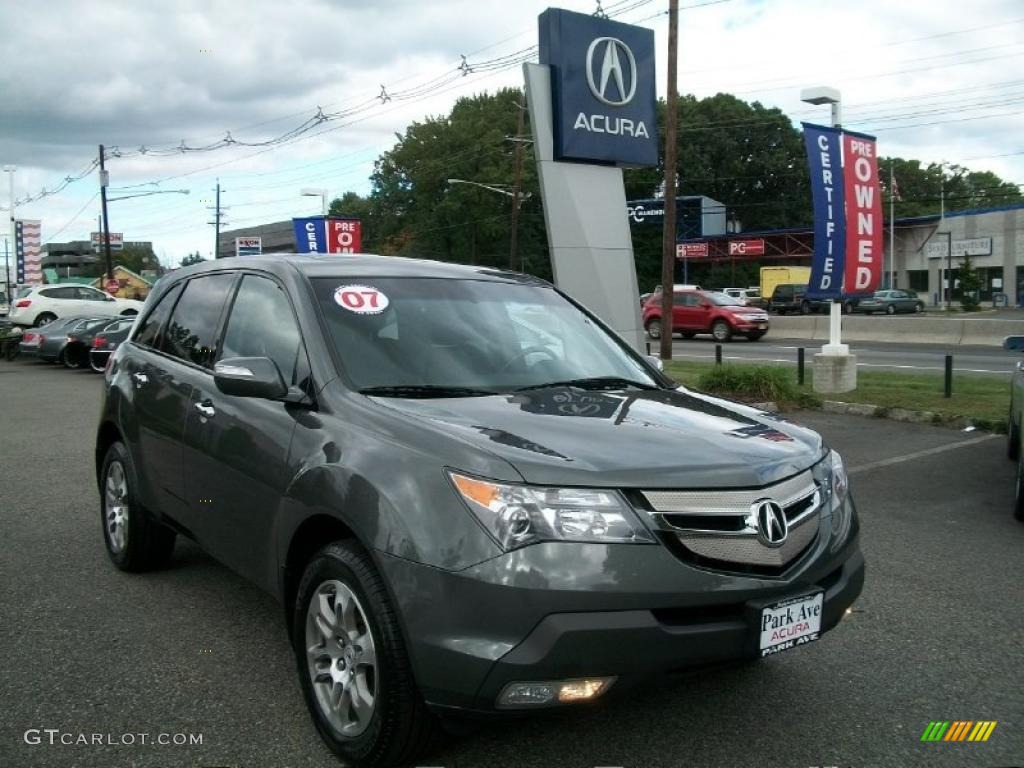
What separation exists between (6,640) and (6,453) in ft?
21.1

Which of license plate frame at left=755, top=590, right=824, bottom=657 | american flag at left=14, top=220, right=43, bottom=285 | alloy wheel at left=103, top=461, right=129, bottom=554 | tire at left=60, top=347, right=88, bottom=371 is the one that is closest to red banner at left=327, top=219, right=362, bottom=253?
tire at left=60, top=347, right=88, bottom=371

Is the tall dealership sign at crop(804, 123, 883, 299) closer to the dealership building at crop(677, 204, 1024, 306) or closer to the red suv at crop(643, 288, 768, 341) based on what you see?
the red suv at crop(643, 288, 768, 341)

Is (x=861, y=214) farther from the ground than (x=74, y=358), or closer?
farther from the ground

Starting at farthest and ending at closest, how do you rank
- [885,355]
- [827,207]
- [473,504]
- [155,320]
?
[885,355], [827,207], [155,320], [473,504]

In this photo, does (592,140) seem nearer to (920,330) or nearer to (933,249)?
(920,330)

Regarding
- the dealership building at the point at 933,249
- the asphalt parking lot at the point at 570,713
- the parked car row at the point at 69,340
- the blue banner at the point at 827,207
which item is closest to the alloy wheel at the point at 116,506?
the asphalt parking lot at the point at 570,713

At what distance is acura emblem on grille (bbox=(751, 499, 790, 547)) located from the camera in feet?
9.57

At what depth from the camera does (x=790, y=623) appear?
3002mm

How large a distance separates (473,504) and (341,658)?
835 millimetres

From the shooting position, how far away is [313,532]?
3.38 m

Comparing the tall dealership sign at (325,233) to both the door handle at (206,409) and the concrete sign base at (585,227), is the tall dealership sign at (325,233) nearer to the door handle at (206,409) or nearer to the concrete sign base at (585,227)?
the concrete sign base at (585,227)

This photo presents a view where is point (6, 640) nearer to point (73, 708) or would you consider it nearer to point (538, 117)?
point (73, 708)

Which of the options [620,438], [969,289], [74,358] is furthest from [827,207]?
[969,289]

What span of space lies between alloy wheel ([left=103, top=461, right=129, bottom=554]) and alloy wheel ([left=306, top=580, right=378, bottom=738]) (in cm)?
242
